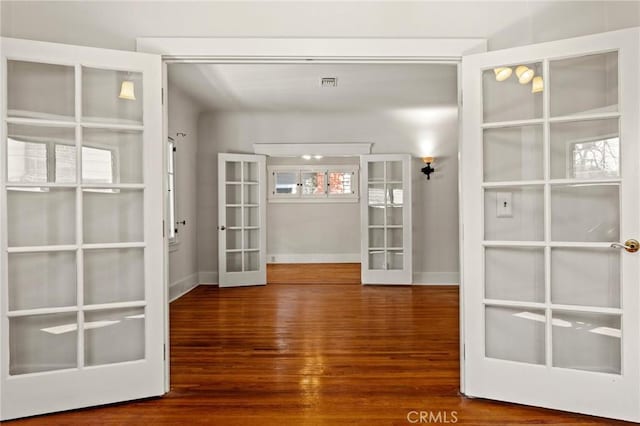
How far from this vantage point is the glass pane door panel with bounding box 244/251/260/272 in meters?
5.92

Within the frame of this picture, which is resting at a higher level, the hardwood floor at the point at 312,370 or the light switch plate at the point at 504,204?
the light switch plate at the point at 504,204

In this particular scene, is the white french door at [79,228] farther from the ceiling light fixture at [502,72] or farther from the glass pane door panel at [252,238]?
the glass pane door panel at [252,238]

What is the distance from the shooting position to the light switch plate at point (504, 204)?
7.47ft

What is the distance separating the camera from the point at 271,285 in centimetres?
595

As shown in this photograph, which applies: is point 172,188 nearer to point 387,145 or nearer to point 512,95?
point 387,145

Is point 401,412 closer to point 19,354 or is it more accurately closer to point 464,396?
point 464,396

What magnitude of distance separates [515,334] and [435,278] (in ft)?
12.0

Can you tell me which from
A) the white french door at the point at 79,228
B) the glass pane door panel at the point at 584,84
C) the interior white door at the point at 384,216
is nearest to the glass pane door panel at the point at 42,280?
the white french door at the point at 79,228

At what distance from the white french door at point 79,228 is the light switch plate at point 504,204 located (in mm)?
1982

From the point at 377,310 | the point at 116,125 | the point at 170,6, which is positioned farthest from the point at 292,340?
the point at 170,6

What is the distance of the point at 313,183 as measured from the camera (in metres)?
8.73

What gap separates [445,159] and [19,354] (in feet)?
17.7

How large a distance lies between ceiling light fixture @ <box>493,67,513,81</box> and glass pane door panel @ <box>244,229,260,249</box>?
431cm

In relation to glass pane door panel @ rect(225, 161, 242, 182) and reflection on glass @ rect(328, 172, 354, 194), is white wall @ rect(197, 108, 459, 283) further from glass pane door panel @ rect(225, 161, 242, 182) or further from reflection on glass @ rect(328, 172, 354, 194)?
reflection on glass @ rect(328, 172, 354, 194)
